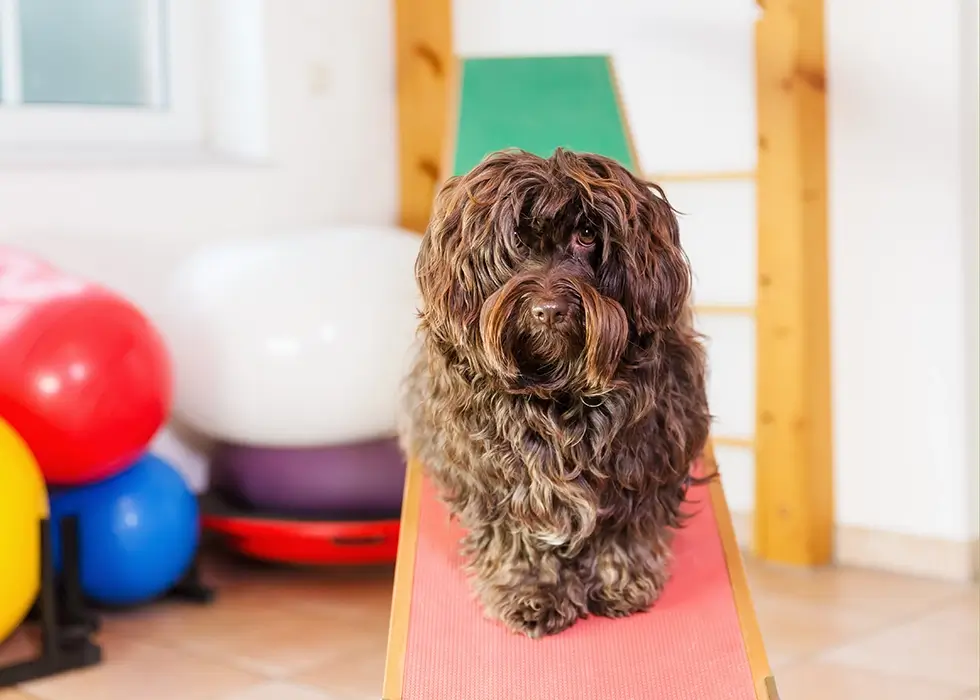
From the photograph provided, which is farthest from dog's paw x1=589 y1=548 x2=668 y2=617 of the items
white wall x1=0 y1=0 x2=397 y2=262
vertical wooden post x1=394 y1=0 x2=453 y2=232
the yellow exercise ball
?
vertical wooden post x1=394 y1=0 x2=453 y2=232

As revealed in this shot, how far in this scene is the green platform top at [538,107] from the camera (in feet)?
8.69

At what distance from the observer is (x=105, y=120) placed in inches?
140

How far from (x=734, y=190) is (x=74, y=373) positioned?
72.4 inches

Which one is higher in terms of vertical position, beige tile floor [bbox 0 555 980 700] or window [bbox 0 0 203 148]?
window [bbox 0 0 203 148]

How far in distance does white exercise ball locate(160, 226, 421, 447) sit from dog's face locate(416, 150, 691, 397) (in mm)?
1031

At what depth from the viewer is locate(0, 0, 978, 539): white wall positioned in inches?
116

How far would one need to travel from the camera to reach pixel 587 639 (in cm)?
196

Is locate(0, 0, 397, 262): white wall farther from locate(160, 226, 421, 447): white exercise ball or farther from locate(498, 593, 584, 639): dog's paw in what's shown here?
locate(498, 593, 584, 639): dog's paw

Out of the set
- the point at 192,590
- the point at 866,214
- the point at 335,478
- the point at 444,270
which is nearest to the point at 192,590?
the point at 192,590

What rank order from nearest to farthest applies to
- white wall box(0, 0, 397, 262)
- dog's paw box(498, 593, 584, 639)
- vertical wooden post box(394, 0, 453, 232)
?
dog's paw box(498, 593, 584, 639) → white wall box(0, 0, 397, 262) → vertical wooden post box(394, 0, 453, 232)

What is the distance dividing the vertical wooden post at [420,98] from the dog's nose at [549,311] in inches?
92.0

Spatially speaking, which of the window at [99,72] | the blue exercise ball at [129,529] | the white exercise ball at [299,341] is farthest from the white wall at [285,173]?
the blue exercise ball at [129,529]

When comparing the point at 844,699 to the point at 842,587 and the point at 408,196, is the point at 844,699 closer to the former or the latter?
the point at 842,587

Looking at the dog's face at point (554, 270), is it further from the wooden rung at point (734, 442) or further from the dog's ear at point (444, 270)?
the wooden rung at point (734, 442)
